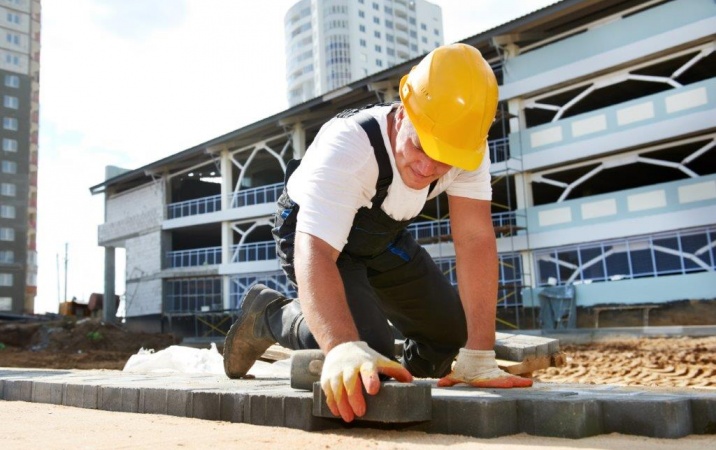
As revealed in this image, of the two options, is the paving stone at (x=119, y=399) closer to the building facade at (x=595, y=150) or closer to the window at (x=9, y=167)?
the building facade at (x=595, y=150)

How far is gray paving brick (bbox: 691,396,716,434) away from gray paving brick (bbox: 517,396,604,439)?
35 cm

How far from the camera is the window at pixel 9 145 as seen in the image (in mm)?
54781

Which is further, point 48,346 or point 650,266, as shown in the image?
point 48,346

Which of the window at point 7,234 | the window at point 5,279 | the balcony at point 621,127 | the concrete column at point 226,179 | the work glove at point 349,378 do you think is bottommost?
the work glove at point 349,378

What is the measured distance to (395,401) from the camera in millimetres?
2316

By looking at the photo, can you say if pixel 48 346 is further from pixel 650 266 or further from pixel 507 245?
pixel 650 266

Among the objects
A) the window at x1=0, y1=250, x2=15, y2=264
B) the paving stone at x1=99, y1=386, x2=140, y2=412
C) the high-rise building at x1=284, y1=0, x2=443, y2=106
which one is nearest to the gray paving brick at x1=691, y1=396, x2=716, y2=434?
the paving stone at x1=99, y1=386, x2=140, y2=412

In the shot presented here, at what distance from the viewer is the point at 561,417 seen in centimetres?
231

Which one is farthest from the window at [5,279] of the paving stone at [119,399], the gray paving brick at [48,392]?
the paving stone at [119,399]

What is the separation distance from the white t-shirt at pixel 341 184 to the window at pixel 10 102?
60.8 metres

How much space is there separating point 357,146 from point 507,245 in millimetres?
18622

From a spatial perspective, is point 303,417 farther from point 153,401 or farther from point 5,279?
point 5,279

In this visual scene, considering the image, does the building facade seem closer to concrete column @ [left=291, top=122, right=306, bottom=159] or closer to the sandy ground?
concrete column @ [left=291, top=122, right=306, bottom=159]

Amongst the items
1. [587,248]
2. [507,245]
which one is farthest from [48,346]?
[587,248]
